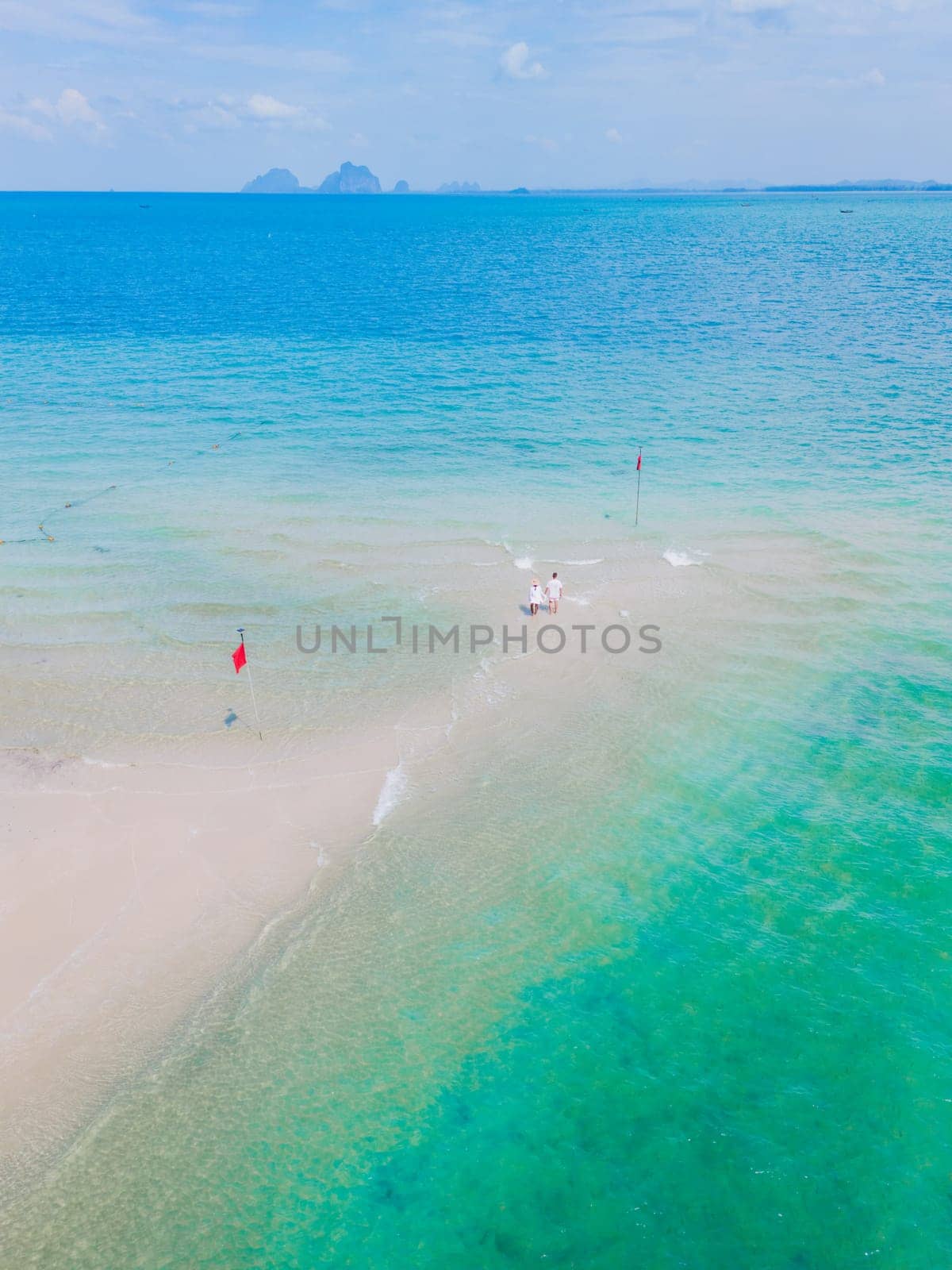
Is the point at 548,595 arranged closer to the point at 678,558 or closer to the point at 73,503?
the point at 678,558

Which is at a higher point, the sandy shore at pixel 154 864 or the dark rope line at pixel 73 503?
the dark rope line at pixel 73 503

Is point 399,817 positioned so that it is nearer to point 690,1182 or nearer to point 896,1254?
point 690,1182

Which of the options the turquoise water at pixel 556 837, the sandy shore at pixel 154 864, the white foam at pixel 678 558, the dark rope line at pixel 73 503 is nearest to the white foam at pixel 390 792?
the sandy shore at pixel 154 864

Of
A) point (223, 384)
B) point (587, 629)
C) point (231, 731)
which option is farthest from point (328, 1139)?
point (223, 384)

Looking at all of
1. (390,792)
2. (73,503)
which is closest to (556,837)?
(390,792)

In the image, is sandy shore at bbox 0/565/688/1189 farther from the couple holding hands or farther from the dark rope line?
the dark rope line

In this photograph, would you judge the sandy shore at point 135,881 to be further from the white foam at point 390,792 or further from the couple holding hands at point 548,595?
the couple holding hands at point 548,595
